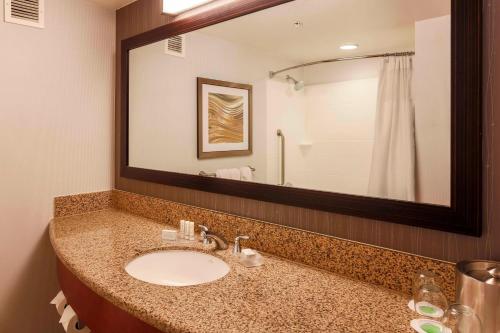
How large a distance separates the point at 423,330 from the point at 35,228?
6.56 feet

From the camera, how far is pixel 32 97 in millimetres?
1962

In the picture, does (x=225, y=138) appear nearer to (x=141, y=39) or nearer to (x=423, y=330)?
(x=141, y=39)

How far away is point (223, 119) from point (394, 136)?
0.84 metres

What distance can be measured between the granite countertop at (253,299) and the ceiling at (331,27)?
774 millimetres

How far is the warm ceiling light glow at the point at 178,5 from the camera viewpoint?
169 centimetres

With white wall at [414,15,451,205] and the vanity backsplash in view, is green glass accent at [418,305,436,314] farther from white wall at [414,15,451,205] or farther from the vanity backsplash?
white wall at [414,15,451,205]

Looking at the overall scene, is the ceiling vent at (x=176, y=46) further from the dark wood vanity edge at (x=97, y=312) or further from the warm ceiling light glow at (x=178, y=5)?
the dark wood vanity edge at (x=97, y=312)

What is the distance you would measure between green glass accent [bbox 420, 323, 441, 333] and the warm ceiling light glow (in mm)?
1543

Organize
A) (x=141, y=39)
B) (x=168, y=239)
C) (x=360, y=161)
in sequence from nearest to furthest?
(x=360, y=161) → (x=168, y=239) → (x=141, y=39)

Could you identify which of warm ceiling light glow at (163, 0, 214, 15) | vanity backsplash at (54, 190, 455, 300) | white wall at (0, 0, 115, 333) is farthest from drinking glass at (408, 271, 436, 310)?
white wall at (0, 0, 115, 333)

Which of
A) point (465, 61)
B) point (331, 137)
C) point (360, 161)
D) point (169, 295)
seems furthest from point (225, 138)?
point (465, 61)

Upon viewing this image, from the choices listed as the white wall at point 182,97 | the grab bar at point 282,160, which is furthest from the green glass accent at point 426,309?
the white wall at point 182,97

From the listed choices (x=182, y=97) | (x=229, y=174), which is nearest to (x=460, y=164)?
(x=229, y=174)

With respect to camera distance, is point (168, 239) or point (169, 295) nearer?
point (169, 295)
